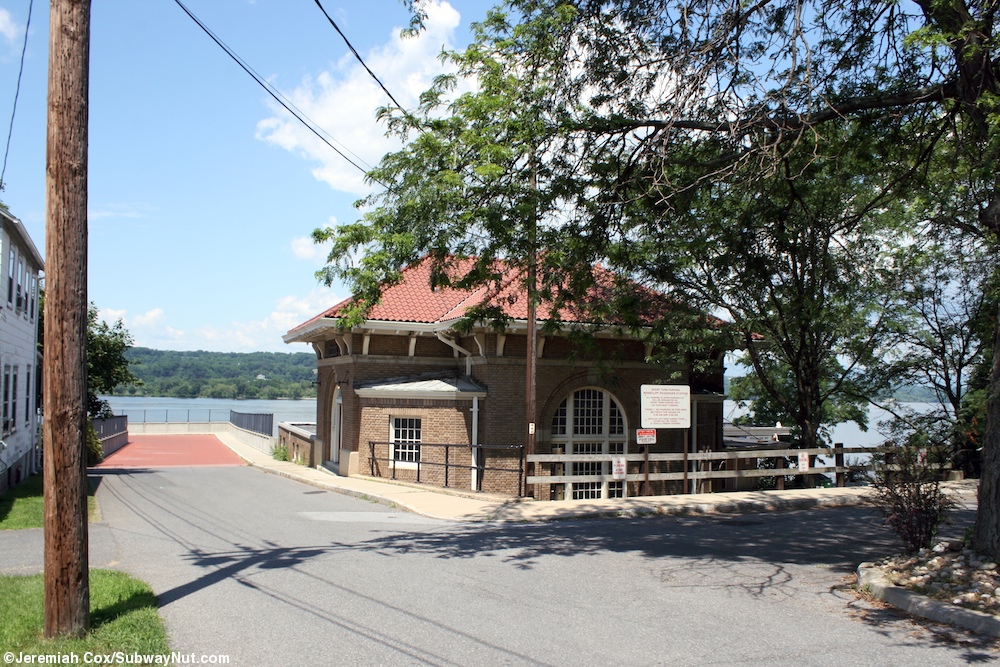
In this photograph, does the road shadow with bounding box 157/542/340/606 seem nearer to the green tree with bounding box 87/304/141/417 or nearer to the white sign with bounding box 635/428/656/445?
the white sign with bounding box 635/428/656/445

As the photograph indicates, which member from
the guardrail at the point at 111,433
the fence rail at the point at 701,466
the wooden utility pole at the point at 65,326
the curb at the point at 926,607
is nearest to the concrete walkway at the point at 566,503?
the fence rail at the point at 701,466

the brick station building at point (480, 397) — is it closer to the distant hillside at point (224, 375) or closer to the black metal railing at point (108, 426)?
the black metal railing at point (108, 426)

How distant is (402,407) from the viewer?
70.7 feet

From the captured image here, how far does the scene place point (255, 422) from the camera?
4175cm

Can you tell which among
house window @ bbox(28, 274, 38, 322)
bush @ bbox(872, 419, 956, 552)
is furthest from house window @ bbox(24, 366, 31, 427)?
bush @ bbox(872, 419, 956, 552)

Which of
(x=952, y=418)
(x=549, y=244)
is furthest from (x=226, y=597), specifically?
(x=952, y=418)

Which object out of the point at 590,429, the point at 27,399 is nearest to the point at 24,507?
the point at 27,399

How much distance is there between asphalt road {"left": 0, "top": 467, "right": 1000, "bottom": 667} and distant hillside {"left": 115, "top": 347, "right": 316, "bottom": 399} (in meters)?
92.5

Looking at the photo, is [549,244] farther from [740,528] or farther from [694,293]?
[694,293]

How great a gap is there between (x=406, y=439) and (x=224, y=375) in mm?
118676

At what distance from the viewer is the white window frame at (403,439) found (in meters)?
21.6

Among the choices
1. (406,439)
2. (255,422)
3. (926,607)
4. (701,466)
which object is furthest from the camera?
(255,422)

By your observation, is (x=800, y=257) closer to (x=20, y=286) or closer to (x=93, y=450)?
(x=20, y=286)

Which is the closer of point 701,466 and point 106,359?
point 701,466
